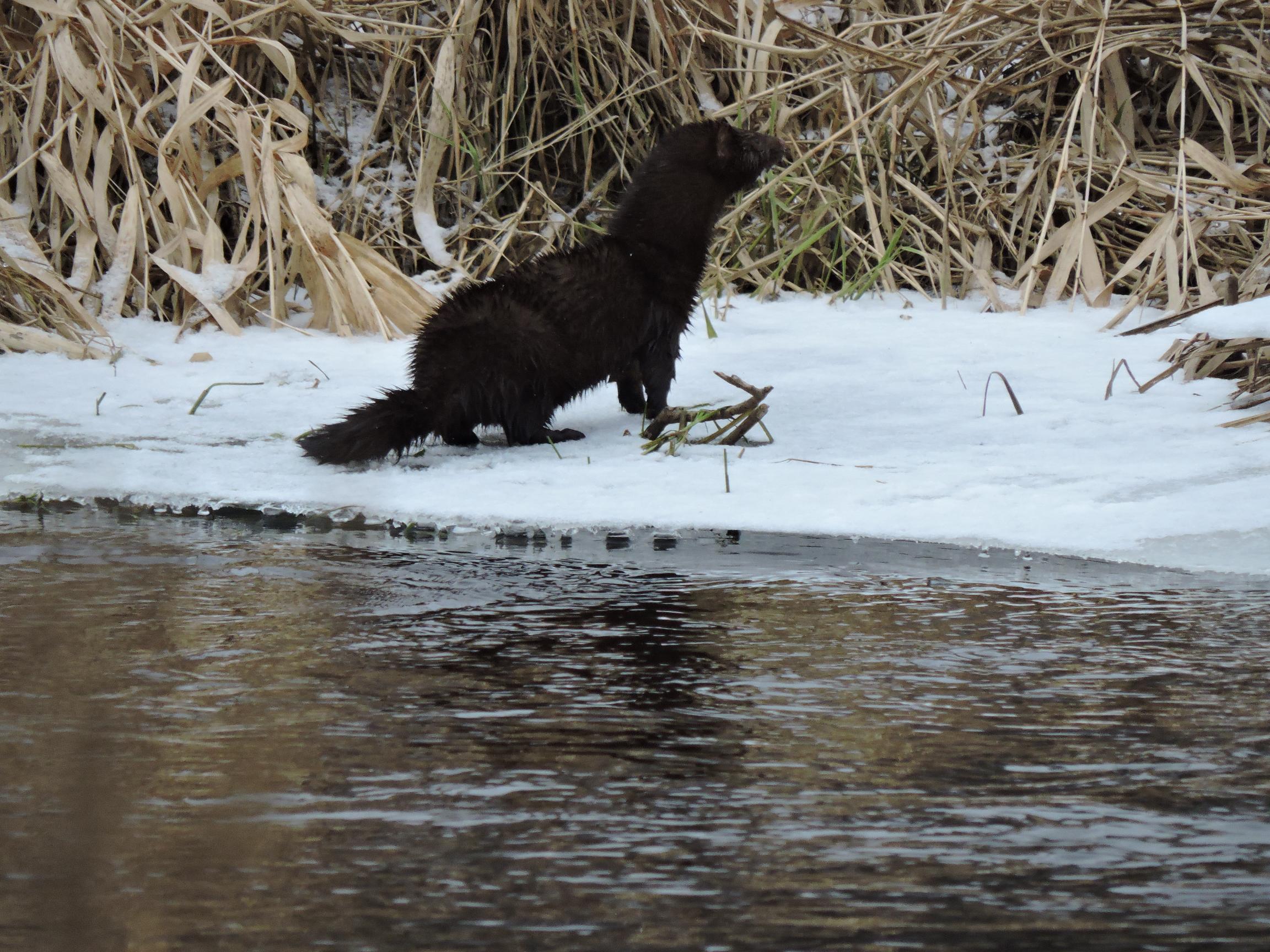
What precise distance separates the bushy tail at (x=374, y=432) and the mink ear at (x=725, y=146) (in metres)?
1.26

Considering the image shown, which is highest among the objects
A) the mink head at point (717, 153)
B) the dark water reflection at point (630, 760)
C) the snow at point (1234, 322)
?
the mink head at point (717, 153)

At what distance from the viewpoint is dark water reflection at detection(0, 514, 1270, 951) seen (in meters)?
1.33

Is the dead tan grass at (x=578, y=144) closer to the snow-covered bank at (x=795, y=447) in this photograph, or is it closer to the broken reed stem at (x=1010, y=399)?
the snow-covered bank at (x=795, y=447)

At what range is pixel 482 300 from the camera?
4.00 metres

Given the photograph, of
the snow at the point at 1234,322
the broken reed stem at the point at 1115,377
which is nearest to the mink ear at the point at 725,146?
the broken reed stem at the point at 1115,377

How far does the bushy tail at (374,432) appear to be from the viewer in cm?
366

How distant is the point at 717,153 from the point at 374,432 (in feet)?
→ 4.68

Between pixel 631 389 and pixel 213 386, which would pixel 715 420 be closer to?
pixel 631 389

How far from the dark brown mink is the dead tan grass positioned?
1.10 meters

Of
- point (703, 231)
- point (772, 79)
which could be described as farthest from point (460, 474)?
point (772, 79)

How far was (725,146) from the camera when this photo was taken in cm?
453

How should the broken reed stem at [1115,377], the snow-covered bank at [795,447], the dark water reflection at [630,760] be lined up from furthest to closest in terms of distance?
the broken reed stem at [1115,377] → the snow-covered bank at [795,447] → the dark water reflection at [630,760]

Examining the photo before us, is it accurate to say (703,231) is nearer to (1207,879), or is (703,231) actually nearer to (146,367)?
(146,367)

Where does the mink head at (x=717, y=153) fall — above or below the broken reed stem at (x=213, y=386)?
above
